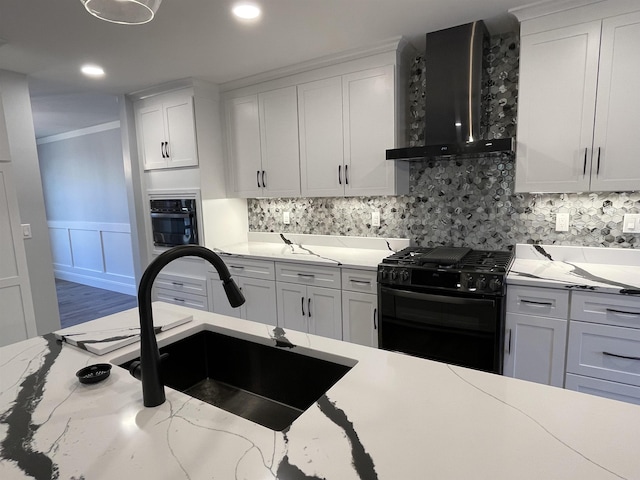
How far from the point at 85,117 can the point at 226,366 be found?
16.3 feet

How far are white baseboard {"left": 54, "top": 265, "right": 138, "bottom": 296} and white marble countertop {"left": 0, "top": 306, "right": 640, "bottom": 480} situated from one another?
5.02 meters

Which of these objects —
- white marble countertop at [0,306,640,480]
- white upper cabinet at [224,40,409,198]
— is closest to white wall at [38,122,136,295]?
white upper cabinet at [224,40,409,198]

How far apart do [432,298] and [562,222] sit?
3.54ft

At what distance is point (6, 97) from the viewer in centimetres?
308

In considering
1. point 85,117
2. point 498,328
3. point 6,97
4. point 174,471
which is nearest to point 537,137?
point 498,328

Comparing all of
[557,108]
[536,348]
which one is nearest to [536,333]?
[536,348]

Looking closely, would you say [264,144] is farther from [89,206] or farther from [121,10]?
[89,206]

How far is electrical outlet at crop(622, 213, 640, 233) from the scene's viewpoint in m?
2.30

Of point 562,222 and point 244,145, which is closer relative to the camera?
point 562,222

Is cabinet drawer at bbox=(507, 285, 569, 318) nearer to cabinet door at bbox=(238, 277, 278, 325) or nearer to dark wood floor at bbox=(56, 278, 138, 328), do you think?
cabinet door at bbox=(238, 277, 278, 325)

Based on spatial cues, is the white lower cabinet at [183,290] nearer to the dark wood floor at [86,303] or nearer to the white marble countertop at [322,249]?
the white marble countertop at [322,249]

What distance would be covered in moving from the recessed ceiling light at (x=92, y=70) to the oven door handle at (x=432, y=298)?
2863 mm

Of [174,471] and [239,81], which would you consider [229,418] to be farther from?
[239,81]

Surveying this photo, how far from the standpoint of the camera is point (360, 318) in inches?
108
